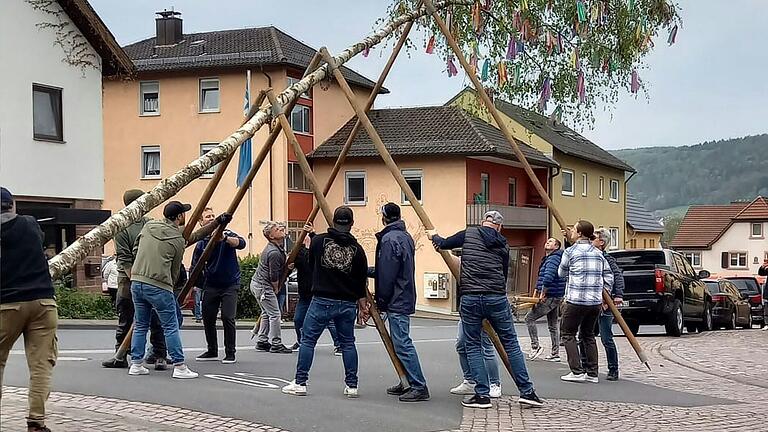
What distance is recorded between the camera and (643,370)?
13.6 meters

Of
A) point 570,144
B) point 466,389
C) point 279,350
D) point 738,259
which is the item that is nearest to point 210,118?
point 570,144

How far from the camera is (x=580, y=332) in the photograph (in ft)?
39.1

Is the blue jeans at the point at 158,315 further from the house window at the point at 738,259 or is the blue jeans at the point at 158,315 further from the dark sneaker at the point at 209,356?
the house window at the point at 738,259

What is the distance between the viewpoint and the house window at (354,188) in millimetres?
43156

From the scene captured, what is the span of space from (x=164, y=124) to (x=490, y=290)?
35.0 meters

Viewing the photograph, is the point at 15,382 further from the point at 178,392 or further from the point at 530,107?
the point at 530,107

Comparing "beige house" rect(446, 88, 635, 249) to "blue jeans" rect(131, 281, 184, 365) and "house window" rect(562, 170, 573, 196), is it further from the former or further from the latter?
"blue jeans" rect(131, 281, 184, 365)

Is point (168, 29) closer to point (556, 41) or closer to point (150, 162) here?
point (150, 162)

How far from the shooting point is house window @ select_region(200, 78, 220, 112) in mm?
42062

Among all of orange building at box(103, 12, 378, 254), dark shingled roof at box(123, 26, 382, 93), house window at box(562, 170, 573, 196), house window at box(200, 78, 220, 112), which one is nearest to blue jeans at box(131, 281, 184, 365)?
dark shingled roof at box(123, 26, 382, 93)

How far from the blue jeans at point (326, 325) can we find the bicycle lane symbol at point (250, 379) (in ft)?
2.42

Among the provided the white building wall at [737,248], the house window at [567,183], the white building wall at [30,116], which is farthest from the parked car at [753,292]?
the white building wall at [737,248]

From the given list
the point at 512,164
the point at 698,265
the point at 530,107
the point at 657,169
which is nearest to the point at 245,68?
the point at 512,164

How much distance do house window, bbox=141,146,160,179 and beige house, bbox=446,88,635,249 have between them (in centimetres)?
1410
